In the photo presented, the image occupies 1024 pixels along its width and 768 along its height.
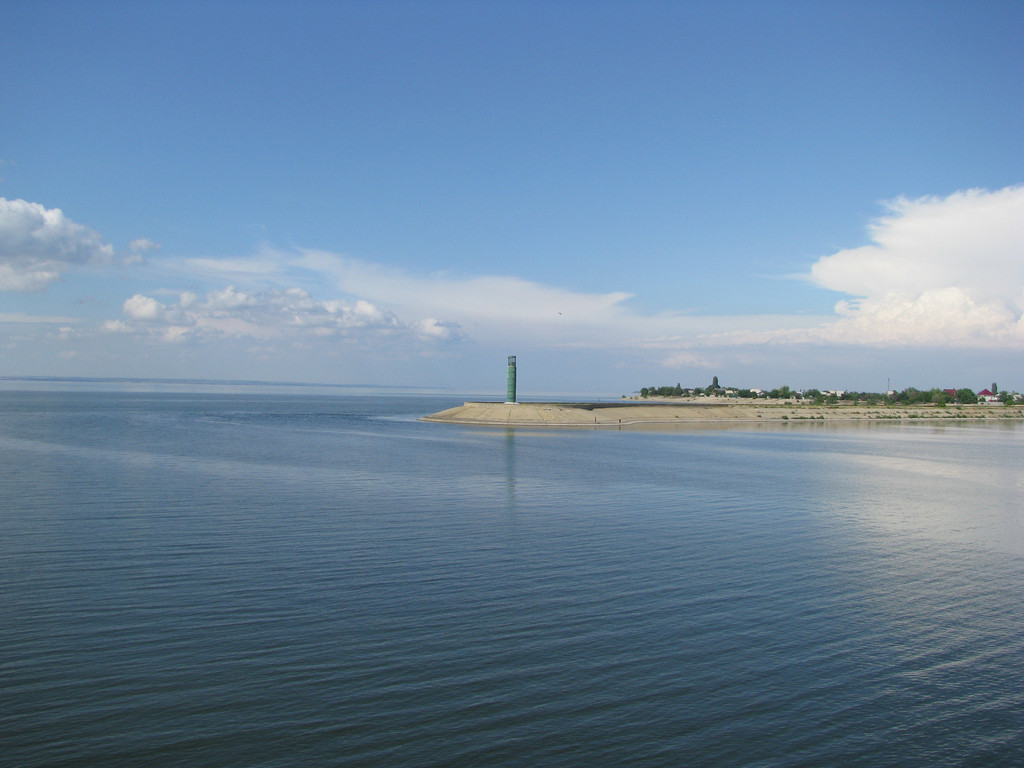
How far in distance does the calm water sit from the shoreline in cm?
7975

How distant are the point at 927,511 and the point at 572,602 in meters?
26.3

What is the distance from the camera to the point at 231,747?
11477 millimetres

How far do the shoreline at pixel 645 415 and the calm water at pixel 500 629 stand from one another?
79746 millimetres

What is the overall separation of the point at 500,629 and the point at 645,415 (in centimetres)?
12033

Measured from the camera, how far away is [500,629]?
55.9ft

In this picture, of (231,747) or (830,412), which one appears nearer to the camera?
(231,747)

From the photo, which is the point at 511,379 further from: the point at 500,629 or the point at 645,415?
the point at 500,629

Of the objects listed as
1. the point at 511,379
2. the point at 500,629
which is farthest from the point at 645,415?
the point at 500,629

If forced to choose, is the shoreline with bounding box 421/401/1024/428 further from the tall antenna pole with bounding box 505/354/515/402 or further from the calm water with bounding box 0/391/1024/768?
the calm water with bounding box 0/391/1024/768

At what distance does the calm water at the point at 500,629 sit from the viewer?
39.4ft

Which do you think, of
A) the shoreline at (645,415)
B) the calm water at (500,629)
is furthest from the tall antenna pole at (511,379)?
the calm water at (500,629)

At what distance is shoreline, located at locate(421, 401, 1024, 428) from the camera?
4683 inches

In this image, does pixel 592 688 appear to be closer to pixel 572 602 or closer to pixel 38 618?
pixel 572 602

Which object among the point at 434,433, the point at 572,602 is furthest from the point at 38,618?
the point at 434,433
